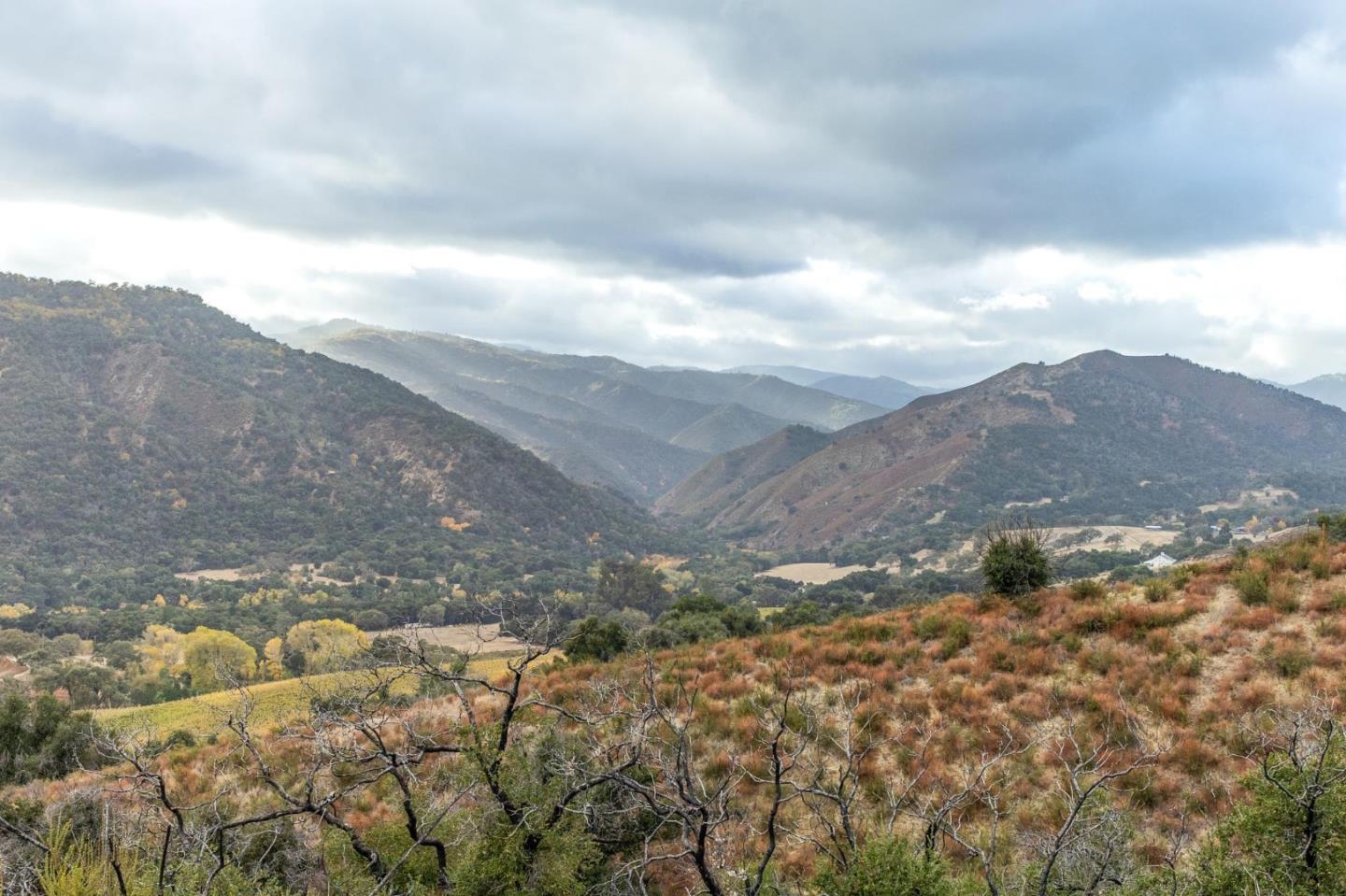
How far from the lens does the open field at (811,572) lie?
150m

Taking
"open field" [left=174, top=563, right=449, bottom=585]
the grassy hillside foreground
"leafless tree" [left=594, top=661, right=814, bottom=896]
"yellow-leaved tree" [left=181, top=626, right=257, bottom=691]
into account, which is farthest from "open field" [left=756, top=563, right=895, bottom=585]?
"leafless tree" [left=594, top=661, right=814, bottom=896]

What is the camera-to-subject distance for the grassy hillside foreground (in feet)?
20.7

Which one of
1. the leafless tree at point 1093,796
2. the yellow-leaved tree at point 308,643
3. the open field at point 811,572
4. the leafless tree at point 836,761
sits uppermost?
the leafless tree at point 1093,796

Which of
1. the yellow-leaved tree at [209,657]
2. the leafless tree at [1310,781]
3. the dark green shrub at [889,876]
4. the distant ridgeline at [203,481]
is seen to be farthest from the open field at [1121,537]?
the dark green shrub at [889,876]

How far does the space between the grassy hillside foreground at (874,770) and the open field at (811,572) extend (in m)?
131

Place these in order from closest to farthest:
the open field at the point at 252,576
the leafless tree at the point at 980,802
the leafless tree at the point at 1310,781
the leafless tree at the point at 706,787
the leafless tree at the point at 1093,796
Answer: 1. the leafless tree at the point at 706,787
2. the leafless tree at the point at 1310,781
3. the leafless tree at the point at 1093,796
4. the leafless tree at the point at 980,802
5. the open field at the point at 252,576

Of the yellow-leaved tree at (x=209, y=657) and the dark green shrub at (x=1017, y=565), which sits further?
the yellow-leaved tree at (x=209, y=657)

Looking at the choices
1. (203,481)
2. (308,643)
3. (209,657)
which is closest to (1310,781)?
(209,657)

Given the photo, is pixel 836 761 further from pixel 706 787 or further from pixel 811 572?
pixel 811 572

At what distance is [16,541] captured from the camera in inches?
5089

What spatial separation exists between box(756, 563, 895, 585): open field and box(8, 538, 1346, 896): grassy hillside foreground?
131 metres

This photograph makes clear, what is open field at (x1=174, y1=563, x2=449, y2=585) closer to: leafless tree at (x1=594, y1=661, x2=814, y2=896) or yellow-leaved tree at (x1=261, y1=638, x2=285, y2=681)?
yellow-leaved tree at (x1=261, y1=638, x2=285, y2=681)

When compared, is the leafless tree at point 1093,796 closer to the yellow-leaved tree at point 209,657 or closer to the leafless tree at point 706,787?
the leafless tree at point 706,787

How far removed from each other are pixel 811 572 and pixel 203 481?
150 metres
